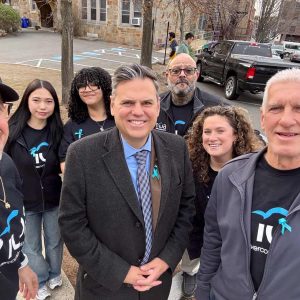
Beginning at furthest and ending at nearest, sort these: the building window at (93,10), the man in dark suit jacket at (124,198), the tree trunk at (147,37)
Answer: the building window at (93,10)
the tree trunk at (147,37)
the man in dark suit jacket at (124,198)

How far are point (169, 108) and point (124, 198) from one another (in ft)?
5.43

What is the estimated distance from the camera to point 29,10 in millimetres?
27797

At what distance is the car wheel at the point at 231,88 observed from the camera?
1001 cm

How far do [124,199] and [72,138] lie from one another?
3.44ft

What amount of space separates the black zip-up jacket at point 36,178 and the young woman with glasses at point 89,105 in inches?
10.0

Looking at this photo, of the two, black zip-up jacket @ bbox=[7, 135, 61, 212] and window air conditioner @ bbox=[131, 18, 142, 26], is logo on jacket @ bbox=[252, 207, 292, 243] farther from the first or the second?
window air conditioner @ bbox=[131, 18, 142, 26]

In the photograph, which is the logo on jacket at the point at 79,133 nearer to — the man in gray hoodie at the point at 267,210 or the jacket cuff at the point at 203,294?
the man in gray hoodie at the point at 267,210

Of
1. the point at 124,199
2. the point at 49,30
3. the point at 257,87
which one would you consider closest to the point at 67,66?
the point at 257,87

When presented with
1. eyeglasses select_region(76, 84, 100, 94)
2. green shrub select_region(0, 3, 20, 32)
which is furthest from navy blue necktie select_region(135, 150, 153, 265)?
green shrub select_region(0, 3, 20, 32)

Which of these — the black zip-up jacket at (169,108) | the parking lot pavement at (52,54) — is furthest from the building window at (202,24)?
the black zip-up jacket at (169,108)

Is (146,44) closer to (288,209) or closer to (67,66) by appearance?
(67,66)

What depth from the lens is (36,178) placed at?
2500 mm

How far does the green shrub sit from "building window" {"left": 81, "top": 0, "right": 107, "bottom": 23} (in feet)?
16.5

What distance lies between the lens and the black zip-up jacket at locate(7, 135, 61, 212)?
243cm
